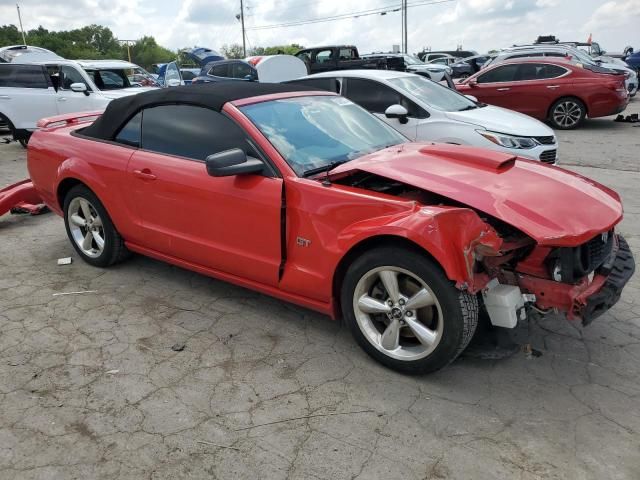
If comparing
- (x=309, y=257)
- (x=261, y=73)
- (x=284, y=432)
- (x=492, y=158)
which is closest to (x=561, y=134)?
(x=261, y=73)

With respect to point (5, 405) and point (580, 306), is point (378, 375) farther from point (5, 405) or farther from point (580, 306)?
point (5, 405)

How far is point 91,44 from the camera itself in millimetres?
85688

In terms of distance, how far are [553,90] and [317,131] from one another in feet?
32.8

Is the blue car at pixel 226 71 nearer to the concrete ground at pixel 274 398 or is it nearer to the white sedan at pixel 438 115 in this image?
the white sedan at pixel 438 115

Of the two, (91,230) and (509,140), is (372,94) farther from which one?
→ (91,230)

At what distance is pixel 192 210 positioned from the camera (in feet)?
12.1

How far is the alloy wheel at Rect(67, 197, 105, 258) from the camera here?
14.9ft

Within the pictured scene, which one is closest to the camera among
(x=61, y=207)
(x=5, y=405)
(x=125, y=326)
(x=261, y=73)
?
(x=5, y=405)

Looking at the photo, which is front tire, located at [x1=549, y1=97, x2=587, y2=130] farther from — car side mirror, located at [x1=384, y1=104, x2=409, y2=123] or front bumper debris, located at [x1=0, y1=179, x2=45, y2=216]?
front bumper debris, located at [x1=0, y1=179, x2=45, y2=216]

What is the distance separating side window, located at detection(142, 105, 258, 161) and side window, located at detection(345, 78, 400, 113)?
162 inches

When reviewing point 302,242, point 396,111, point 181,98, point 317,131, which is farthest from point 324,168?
point 396,111

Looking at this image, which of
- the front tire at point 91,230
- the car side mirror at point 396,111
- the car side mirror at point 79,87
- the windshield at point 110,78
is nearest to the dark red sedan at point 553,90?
the car side mirror at point 396,111

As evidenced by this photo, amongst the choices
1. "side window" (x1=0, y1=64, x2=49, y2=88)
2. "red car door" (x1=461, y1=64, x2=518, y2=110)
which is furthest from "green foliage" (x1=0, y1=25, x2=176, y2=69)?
"red car door" (x1=461, y1=64, x2=518, y2=110)

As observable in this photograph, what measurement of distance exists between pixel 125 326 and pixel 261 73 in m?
11.3
